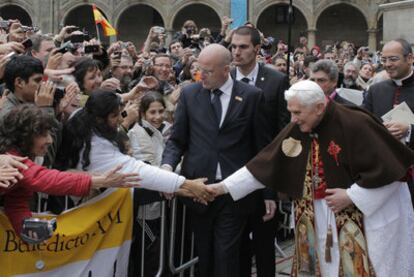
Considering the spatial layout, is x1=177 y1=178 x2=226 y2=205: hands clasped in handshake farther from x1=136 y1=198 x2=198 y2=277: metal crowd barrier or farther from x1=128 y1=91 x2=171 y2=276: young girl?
x1=136 y1=198 x2=198 y2=277: metal crowd barrier

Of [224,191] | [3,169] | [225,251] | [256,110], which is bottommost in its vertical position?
[225,251]

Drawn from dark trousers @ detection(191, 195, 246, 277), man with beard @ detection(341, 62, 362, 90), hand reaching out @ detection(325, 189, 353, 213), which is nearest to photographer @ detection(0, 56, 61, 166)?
dark trousers @ detection(191, 195, 246, 277)

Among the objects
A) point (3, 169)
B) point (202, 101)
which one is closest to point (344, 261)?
point (202, 101)

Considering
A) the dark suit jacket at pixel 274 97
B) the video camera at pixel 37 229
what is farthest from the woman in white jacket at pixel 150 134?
the video camera at pixel 37 229

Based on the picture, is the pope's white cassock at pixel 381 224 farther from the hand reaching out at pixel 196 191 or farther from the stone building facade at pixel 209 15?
the stone building facade at pixel 209 15

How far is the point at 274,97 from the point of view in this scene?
5.59 metres

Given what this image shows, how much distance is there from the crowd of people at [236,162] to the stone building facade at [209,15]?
31.3m

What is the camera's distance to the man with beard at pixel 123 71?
26.8ft

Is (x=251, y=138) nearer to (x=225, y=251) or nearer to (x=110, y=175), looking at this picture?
(x=225, y=251)

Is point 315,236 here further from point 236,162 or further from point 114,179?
point 114,179

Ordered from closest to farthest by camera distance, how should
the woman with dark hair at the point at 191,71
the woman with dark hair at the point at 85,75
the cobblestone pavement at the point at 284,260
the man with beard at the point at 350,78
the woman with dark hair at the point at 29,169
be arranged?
the woman with dark hair at the point at 29,169 → the woman with dark hair at the point at 85,75 → the cobblestone pavement at the point at 284,260 → the woman with dark hair at the point at 191,71 → the man with beard at the point at 350,78

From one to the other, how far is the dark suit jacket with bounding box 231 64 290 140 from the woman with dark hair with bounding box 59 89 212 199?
3.75ft

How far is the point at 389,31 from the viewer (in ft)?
33.8

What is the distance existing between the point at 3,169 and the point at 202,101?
6.30 ft
